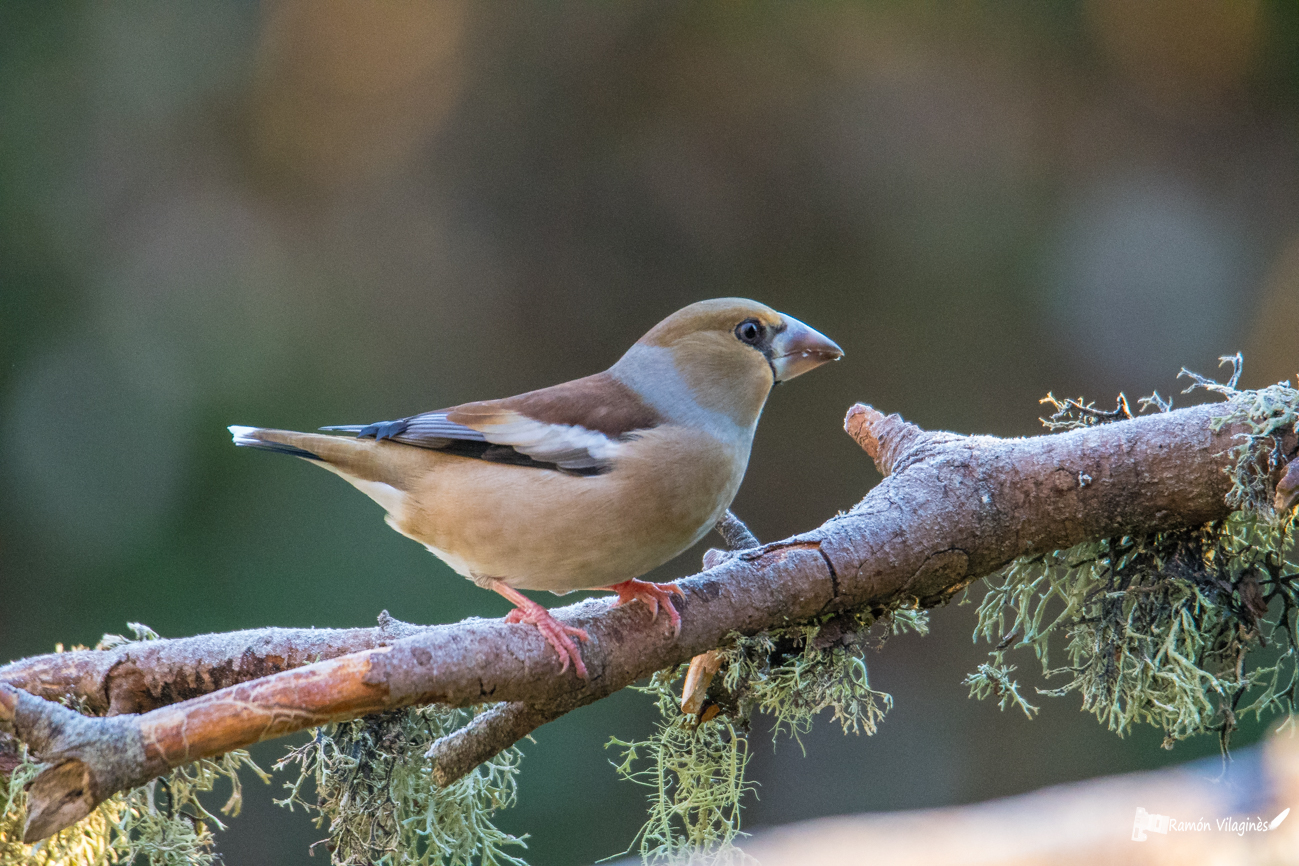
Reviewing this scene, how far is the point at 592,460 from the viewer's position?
206 centimetres

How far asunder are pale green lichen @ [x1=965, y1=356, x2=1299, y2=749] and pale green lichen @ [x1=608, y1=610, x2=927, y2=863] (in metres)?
0.23

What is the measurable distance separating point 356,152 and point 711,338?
12.5 feet

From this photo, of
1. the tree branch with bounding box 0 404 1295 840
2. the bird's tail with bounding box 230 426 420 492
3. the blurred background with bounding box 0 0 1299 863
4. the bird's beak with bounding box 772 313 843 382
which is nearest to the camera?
the tree branch with bounding box 0 404 1295 840

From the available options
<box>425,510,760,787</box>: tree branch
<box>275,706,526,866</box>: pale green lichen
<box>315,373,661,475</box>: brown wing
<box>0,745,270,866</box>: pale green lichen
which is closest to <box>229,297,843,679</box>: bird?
<box>315,373,661,475</box>: brown wing

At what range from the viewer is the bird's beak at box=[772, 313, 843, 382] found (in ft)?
7.55

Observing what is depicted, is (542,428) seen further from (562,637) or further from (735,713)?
(735,713)

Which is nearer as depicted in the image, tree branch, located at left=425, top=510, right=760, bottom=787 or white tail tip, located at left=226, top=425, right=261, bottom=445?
tree branch, located at left=425, top=510, right=760, bottom=787

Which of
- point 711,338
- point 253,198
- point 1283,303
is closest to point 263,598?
point 253,198

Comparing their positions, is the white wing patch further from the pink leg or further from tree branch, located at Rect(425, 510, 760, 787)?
tree branch, located at Rect(425, 510, 760, 787)

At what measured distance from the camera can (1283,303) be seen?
5.28m

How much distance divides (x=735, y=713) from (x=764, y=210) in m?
3.92

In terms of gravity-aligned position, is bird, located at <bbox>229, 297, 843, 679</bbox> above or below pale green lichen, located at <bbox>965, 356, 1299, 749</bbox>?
above

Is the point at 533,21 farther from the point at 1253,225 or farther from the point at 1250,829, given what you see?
the point at 1250,829

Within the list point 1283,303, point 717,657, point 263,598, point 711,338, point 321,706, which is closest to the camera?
point 321,706
